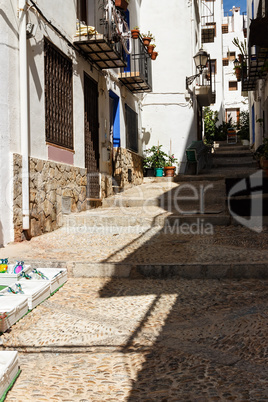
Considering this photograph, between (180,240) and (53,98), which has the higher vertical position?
(53,98)

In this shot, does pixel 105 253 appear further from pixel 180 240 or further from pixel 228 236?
pixel 228 236

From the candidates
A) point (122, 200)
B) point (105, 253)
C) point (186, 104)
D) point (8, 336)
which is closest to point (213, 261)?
point (105, 253)

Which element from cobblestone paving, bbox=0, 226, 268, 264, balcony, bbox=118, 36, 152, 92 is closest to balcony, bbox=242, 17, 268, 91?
balcony, bbox=118, 36, 152, 92

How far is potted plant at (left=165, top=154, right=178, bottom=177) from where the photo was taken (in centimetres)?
1488

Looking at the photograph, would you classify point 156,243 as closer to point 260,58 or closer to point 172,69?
point 260,58

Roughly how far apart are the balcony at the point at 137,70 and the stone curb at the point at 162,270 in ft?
27.3

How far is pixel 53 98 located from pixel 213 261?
4559mm

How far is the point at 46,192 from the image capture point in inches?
290

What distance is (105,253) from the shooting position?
586cm

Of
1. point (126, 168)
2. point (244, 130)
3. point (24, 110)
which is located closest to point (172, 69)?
point (126, 168)

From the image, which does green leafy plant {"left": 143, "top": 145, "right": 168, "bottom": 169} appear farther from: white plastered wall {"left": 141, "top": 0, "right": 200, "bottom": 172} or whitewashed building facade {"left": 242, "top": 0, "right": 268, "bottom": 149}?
whitewashed building facade {"left": 242, "top": 0, "right": 268, "bottom": 149}

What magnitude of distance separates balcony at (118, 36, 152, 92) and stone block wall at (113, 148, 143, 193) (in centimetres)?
210

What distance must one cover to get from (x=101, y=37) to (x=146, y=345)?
7.37 meters

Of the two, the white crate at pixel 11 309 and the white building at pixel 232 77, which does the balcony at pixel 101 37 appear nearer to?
the white crate at pixel 11 309
